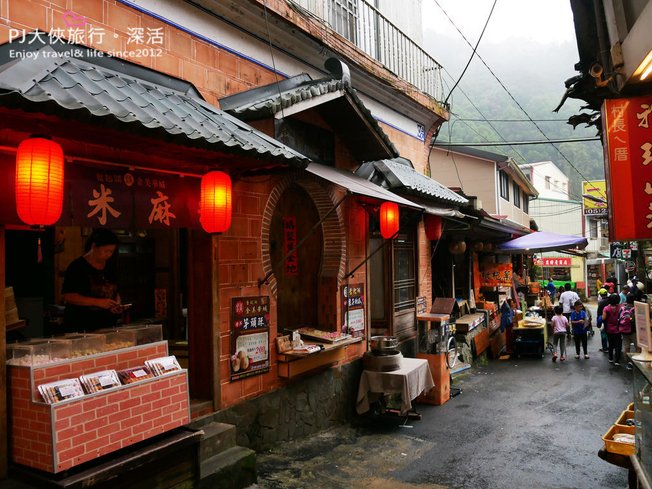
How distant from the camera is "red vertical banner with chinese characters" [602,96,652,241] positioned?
5336 mm

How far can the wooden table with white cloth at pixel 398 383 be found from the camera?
8570 millimetres

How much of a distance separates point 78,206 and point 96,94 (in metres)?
1.23

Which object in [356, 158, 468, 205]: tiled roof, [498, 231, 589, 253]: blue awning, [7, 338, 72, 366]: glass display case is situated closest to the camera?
[7, 338, 72, 366]: glass display case

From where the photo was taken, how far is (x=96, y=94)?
12.8 ft

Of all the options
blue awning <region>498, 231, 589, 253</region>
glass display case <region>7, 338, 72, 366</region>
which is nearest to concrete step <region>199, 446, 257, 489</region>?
glass display case <region>7, 338, 72, 366</region>

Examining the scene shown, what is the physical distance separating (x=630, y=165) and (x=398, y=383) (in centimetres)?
532

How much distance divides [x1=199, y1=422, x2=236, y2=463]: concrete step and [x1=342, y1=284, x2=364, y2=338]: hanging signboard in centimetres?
371

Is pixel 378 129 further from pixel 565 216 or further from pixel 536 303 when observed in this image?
pixel 565 216

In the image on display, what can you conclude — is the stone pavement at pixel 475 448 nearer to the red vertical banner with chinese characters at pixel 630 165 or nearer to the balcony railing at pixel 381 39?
the red vertical banner with chinese characters at pixel 630 165

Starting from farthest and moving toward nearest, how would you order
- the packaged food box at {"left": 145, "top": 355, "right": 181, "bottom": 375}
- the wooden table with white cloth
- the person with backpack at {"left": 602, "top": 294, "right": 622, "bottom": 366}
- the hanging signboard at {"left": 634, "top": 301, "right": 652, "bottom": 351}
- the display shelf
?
the person with backpack at {"left": 602, "top": 294, "right": 622, "bottom": 366} < the wooden table with white cloth < the display shelf < the hanging signboard at {"left": 634, "top": 301, "right": 652, "bottom": 351} < the packaged food box at {"left": 145, "top": 355, "right": 181, "bottom": 375}

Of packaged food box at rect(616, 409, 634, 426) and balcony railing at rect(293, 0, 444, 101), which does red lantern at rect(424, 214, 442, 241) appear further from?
packaged food box at rect(616, 409, 634, 426)

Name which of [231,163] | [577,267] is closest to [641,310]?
[231,163]

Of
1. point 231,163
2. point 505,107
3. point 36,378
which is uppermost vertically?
point 505,107

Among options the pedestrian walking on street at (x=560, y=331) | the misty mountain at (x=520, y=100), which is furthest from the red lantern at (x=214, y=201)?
the misty mountain at (x=520, y=100)
